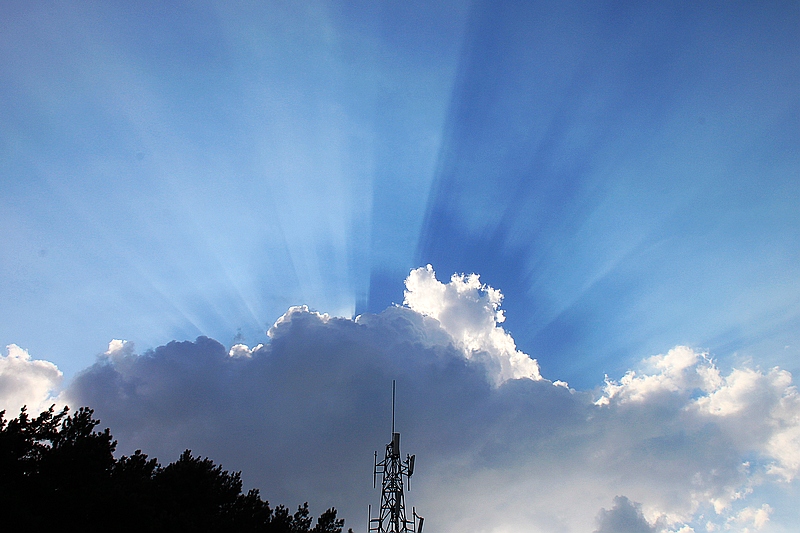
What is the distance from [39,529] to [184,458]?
9.31m

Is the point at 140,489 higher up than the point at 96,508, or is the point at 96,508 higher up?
the point at 140,489

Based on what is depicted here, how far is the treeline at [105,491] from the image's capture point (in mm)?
21547

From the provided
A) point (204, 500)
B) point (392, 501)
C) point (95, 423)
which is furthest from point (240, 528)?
point (95, 423)

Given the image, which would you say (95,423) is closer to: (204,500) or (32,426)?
(32,426)

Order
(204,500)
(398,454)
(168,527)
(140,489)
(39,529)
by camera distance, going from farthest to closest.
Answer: (398,454) → (204,500) → (140,489) → (168,527) → (39,529)

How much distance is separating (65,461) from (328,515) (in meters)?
14.2

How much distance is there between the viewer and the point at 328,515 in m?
29.0

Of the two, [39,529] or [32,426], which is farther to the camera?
[32,426]

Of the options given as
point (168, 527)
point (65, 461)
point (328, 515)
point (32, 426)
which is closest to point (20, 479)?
point (65, 461)

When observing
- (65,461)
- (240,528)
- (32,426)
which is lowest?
(240,528)

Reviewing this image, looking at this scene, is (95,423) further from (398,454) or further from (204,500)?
(398,454)

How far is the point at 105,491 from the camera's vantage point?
2244 cm

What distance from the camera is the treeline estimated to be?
21547 mm

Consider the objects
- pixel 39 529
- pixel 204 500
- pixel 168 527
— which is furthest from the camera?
pixel 204 500
